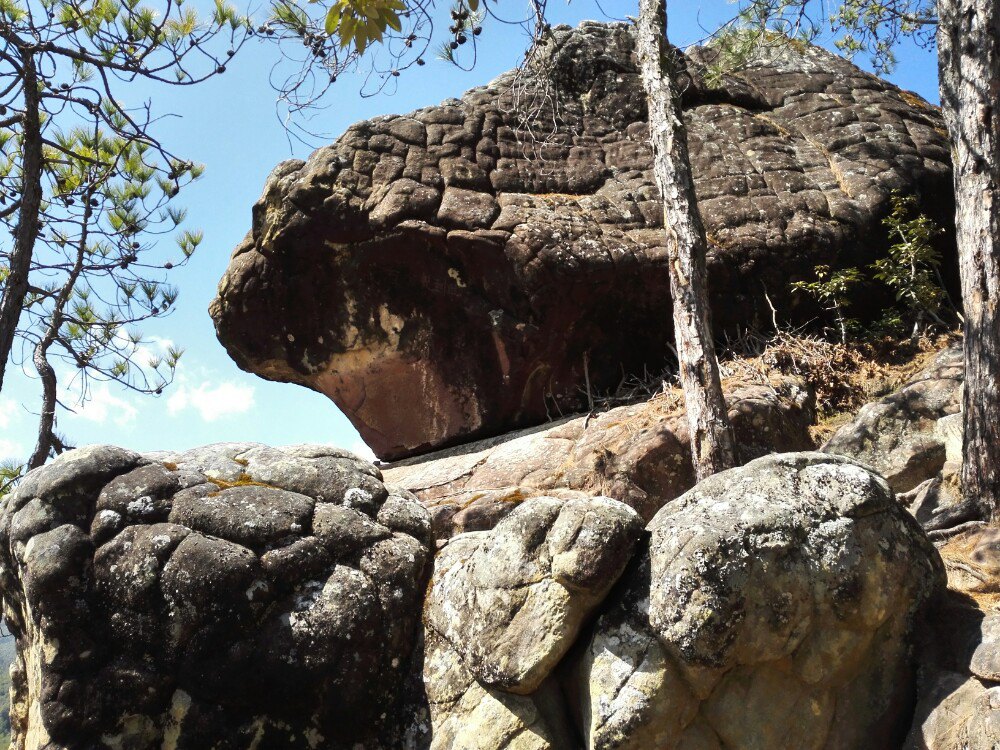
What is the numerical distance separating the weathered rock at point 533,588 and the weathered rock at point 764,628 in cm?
16

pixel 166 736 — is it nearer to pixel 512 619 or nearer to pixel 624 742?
pixel 512 619

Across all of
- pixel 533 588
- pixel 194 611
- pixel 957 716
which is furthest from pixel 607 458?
pixel 194 611

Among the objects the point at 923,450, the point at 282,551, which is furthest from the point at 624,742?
the point at 923,450

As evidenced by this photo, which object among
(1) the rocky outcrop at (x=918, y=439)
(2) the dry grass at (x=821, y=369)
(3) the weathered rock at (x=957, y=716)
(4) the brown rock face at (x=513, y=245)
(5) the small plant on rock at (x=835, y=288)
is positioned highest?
(4) the brown rock face at (x=513, y=245)

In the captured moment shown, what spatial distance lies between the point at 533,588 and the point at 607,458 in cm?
253

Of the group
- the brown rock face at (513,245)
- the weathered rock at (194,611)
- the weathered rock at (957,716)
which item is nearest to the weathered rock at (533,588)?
the weathered rock at (194,611)

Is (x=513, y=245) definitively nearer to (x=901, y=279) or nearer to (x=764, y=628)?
(x=901, y=279)

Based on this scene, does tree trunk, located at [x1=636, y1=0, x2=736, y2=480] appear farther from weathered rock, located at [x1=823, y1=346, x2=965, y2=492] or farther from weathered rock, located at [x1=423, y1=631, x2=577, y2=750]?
weathered rock, located at [x1=423, y1=631, x2=577, y2=750]

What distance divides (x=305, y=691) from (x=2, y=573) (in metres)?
1.60

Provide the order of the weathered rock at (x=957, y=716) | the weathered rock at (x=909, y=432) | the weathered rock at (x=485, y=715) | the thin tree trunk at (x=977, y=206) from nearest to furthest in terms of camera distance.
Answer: the weathered rock at (x=957, y=716)
the weathered rock at (x=485, y=715)
the thin tree trunk at (x=977, y=206)
the weathered rock at (x=909, y=432)

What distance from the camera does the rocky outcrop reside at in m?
5.42

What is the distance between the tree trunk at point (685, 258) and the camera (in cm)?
562

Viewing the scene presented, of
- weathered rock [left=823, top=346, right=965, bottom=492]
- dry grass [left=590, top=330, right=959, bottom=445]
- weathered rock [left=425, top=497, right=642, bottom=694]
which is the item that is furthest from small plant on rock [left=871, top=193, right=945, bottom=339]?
weathered rock [left=425, top=497, right=642, bottom=694]

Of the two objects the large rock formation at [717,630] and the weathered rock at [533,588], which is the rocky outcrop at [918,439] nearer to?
the large rock formation at [717,630]
